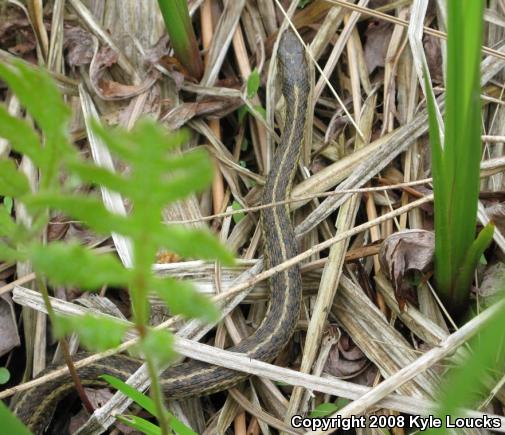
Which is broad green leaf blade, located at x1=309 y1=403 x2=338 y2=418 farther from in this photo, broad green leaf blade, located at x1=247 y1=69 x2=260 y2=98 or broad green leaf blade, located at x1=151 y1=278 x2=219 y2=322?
broad green leaf blade, located at x1=151 y1=278 x2=219 y2=322

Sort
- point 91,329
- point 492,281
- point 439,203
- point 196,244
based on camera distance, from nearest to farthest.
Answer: point 196,244 → point 91,329 → point 439,203 → point 492,281

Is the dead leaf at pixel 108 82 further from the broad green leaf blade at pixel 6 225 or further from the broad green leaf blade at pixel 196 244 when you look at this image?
the broad green leaf blade at pixel 196 244

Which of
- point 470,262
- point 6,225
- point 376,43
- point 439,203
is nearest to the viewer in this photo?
point 6,225

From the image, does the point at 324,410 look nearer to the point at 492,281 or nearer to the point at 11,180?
the point at 492,281

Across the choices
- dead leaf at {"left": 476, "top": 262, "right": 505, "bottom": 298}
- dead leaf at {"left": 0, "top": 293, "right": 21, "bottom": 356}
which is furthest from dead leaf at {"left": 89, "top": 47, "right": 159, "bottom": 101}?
dead leaf at {"left": 476, "top": 262, "right": 505, "bottom": 298}

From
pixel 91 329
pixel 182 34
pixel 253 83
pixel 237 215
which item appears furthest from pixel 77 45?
pixel 91 329

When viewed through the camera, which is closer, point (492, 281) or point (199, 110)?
point (492, 281)

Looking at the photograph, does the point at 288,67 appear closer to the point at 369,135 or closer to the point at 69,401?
the point at 369,135
